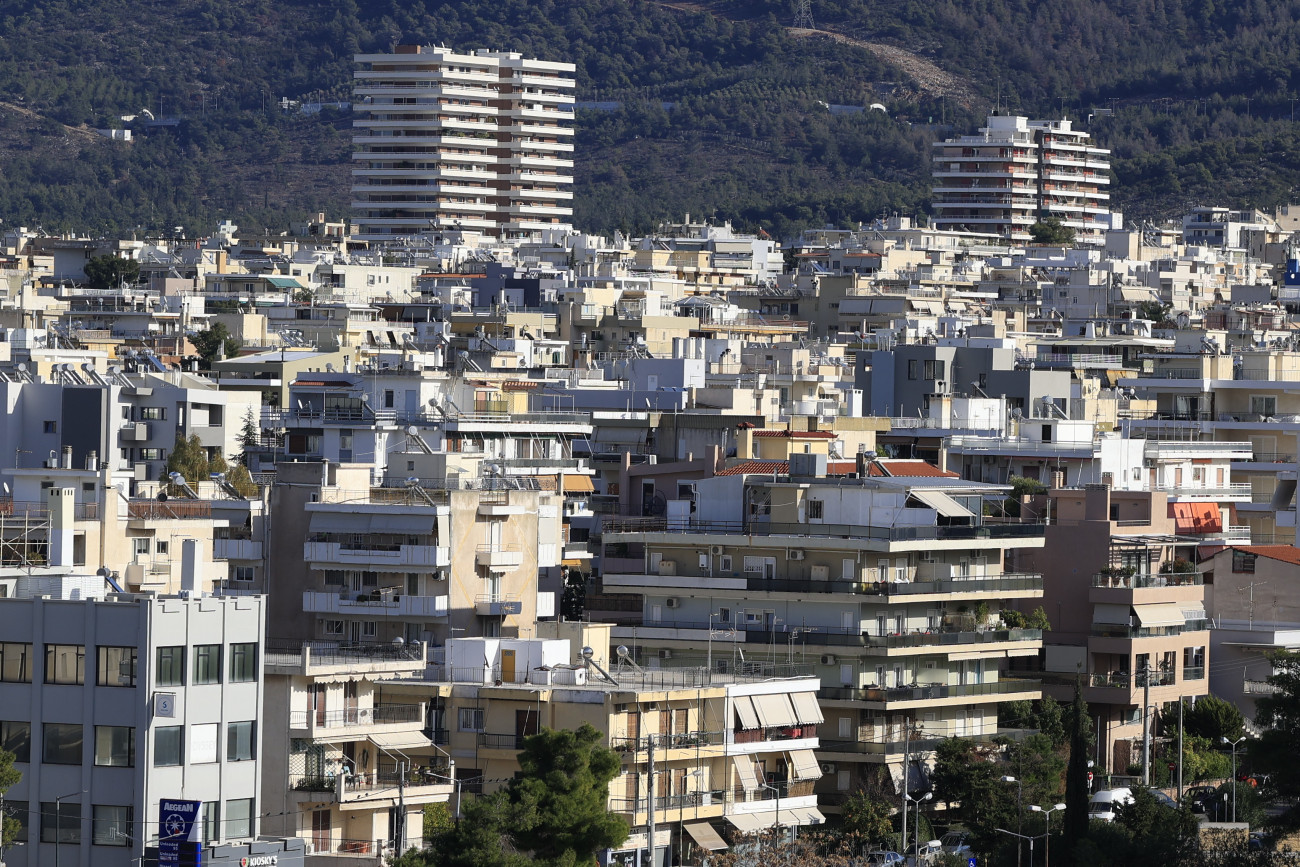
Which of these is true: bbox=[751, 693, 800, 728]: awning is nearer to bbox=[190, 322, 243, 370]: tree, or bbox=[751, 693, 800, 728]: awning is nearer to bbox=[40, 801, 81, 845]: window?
bbox=[40, 801, 81, 845]: window

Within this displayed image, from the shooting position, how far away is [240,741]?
43.9 m

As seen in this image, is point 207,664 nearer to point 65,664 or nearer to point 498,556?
point 65,664

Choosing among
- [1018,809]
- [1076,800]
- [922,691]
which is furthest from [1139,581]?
[1076,800]

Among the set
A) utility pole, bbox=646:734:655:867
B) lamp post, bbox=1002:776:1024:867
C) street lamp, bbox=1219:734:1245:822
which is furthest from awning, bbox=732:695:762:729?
street lamp, bbox=1219:734:1245:822

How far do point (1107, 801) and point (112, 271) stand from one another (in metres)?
108

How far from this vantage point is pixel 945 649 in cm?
6253

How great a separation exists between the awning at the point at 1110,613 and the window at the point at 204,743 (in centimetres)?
2856

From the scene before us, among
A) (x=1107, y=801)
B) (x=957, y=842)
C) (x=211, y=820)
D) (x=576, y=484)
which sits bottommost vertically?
(x=957, y=842)

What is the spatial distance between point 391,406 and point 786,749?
29717 mm

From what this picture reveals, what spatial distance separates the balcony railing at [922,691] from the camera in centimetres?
6088

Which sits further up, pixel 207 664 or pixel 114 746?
pixel 207 664

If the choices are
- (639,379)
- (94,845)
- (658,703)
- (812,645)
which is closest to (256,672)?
(94,845)

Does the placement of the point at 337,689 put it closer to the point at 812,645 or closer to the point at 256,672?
the point at 256,672

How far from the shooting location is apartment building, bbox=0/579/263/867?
42.6m
